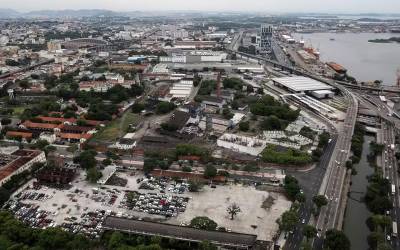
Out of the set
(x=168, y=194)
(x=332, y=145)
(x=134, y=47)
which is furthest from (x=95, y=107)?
(x=134, y=47)

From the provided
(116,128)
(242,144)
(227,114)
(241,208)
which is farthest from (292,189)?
(116,128)

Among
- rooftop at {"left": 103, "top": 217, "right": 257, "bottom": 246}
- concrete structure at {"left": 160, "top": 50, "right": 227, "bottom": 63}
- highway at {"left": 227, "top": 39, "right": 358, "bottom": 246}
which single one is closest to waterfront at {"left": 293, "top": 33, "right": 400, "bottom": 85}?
concrete structure at {"left": 160, "top": 50, "right": 227, "bottom": 63}

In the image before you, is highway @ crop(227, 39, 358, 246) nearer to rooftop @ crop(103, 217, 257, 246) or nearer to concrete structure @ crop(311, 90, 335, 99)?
rooftop @ crop(103, 217, 257, 246)

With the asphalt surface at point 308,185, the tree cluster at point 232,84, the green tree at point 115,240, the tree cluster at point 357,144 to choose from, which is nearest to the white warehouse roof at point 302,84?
the tree cluster at point 232,84

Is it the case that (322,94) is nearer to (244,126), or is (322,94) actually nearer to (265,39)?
(244,126)

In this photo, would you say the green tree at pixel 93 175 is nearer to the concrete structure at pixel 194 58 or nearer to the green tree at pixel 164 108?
the green tree at pixel 164 108

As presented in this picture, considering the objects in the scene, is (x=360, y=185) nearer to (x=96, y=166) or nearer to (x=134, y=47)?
(x=96, y=166)
